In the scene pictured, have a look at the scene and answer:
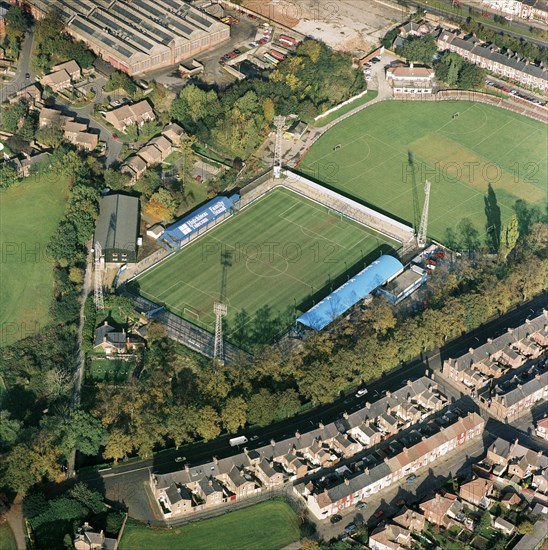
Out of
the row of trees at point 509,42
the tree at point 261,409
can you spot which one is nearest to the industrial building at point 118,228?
the tree at point 261,409

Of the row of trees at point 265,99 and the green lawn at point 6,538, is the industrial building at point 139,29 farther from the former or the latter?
the green lawn at point 6,538

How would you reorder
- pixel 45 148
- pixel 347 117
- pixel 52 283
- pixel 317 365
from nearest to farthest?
pixel 317 365, pixel 52 283, pixel 45 148, pixel 347 117

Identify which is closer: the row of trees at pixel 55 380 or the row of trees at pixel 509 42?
the row of trees at pixel 55 380

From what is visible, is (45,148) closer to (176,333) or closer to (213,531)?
(176,333)

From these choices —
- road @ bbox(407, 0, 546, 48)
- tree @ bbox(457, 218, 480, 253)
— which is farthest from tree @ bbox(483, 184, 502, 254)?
road @ bbox(407, 0, 546, 48)

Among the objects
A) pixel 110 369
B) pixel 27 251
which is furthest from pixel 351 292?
pixel 27 251

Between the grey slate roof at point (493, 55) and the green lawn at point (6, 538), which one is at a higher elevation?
the grey slate roof at point (493, 55)

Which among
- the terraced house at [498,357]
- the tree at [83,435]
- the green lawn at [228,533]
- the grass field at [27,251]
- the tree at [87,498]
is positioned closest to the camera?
the green lawn at [228,533]

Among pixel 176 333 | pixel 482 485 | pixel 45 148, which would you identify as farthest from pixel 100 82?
pixel 482 485
